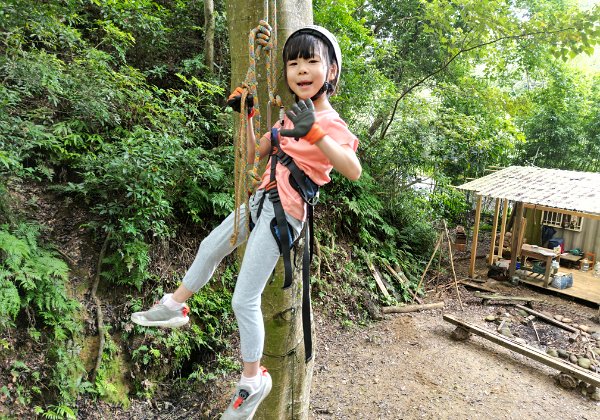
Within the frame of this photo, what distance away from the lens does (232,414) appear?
2002 millimetres

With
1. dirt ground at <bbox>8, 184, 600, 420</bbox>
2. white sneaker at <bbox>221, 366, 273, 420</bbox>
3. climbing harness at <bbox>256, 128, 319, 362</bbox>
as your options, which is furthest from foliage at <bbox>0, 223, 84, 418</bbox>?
climbing harness at <bbox>256, 128, 319, 362</bbox>

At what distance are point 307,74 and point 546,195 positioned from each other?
10172 mm

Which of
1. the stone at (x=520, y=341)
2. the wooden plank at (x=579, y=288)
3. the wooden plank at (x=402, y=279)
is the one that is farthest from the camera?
the wooden plank at (x=579, y=288)

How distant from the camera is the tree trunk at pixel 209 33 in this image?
6980 millimetres

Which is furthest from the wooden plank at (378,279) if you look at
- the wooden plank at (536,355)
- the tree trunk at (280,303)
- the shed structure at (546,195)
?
the tree trunk at (280,303)

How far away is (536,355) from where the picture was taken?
6660mm

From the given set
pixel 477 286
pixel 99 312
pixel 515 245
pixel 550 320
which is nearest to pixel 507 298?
pixel 477 286

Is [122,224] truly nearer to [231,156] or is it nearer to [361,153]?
[231,156]

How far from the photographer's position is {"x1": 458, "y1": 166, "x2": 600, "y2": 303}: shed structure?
31.4ft

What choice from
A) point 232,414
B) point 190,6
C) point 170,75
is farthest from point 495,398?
point 190,6

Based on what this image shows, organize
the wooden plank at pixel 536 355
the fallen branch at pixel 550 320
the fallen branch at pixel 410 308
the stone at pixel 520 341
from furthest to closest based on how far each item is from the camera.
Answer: the fallen branch at pixel 550 320, the fallen branch at pixel 410 308, the stone at pixel 520 341, the wooden plank at pixel 536 355

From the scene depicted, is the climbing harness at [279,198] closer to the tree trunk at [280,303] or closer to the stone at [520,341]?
the tree trunk at [280,303]

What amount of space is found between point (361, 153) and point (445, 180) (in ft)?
12.0

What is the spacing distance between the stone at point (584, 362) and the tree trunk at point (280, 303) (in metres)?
6.09
